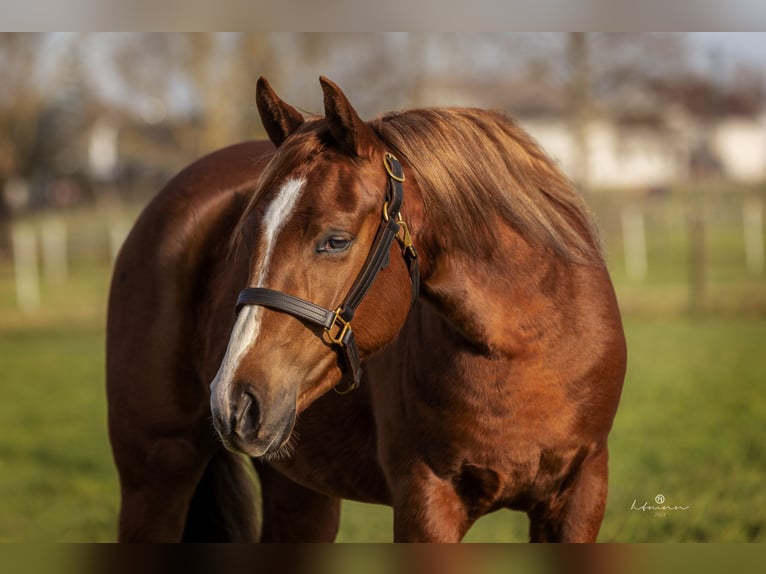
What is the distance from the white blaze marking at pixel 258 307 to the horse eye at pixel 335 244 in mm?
111

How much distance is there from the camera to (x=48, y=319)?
1504 cm

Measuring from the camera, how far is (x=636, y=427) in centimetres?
742

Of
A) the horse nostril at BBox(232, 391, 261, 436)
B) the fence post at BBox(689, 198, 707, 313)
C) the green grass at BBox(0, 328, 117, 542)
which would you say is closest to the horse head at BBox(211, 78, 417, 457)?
the horse nostril at BBox(232, 391, 261, 436)

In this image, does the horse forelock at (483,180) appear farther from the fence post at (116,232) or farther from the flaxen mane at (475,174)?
the fence post at (116,232)

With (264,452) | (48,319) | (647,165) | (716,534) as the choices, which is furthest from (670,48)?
(264,452)

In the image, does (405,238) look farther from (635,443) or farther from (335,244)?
(635,443)

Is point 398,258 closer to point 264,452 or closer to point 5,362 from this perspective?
point 264,452

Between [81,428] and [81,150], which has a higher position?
[81,150]

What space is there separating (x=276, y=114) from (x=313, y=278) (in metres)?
0.54

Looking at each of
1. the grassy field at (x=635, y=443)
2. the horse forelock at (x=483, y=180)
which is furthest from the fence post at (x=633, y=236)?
the horse forelock at (x=483, y=180)

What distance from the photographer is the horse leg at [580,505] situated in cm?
269

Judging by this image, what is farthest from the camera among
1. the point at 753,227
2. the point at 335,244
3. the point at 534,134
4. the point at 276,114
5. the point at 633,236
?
the point at 633,236

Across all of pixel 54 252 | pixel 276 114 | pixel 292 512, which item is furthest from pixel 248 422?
pixel 54 252

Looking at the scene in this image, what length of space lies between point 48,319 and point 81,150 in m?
9.24
